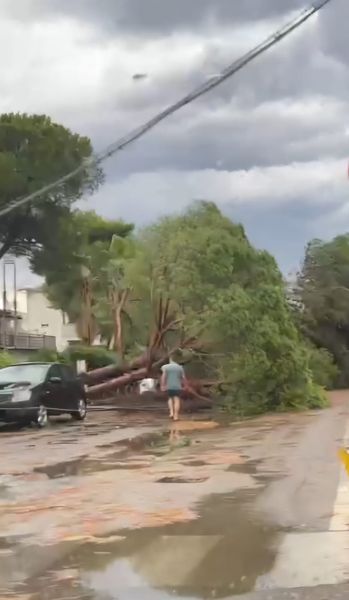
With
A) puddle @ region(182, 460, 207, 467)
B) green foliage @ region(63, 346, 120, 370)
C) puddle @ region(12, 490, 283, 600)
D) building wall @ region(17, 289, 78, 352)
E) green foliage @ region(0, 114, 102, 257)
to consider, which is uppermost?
green foliage @ region(0, 114, 102, 257)

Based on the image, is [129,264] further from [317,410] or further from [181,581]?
[181,581]

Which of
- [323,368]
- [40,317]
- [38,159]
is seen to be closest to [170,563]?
[323,368]

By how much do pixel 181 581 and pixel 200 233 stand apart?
750 inches

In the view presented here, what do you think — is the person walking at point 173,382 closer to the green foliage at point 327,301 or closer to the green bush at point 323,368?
the green bush at point 323,368

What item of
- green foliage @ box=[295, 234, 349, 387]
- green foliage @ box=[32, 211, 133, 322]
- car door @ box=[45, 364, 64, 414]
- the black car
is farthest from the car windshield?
green foliage @ box=[32, 211, 133, 322]

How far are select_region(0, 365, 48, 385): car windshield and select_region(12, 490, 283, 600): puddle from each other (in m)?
13.0

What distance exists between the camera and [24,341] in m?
66.1

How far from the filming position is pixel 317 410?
2609cm

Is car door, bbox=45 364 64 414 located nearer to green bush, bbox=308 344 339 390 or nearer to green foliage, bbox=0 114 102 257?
green bush, bbox=308 344 339 390

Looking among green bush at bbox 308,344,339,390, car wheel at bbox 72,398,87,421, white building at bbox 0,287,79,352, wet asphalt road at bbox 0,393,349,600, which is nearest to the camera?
wet asphalt road at bbox 0,393,349,600

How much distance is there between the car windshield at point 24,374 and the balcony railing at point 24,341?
34.3 metres

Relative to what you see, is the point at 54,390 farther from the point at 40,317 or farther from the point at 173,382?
the point at 40,317

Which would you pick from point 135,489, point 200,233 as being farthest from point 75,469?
point 200,233

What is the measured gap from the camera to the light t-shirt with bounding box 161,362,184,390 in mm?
22969
